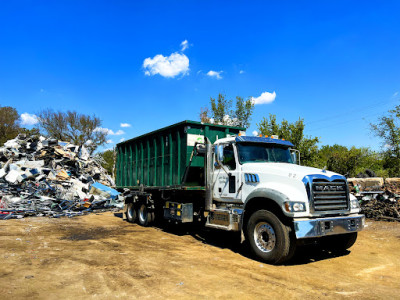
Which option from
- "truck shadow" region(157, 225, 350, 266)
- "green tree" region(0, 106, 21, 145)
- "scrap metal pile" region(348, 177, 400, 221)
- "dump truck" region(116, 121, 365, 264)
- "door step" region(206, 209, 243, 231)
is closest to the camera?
"dump truck" region(116, 121, 365, 264)

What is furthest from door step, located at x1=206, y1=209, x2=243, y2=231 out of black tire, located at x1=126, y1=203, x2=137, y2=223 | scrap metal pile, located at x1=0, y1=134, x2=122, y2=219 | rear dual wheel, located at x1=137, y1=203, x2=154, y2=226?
scrap metal pile, located at x1=0, y1=134, x2=122, y2=219

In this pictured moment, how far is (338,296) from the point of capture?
441cm

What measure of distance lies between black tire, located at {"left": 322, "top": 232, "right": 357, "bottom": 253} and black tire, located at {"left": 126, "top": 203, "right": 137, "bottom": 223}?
24.6ft

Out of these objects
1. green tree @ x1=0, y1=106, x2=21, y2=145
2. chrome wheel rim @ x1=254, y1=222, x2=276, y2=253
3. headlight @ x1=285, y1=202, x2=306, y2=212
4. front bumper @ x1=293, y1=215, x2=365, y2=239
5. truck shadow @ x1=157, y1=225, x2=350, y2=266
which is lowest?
truck shadow @ x1=157, y1=225, x2=350, y2=266

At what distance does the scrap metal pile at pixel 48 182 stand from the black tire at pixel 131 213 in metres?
3.53

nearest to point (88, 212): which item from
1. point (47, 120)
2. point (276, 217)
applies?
point (276, 217)

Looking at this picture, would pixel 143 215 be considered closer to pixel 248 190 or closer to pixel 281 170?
pixel 248 190

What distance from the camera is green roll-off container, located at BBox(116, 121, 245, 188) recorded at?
8.88 m

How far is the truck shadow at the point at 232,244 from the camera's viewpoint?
6699 mm

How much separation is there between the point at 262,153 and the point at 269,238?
7.38ft

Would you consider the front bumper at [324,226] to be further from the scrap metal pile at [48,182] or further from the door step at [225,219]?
the scrap metal pile at [48,182]

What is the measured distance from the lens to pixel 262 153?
24.8ft

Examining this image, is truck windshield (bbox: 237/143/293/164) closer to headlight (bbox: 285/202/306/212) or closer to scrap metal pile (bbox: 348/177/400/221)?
headlight (bbox: 285/202/306/212)

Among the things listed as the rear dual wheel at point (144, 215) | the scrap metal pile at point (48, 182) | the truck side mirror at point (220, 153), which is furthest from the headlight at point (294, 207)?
the scrap metal pile at point (48, 182)
